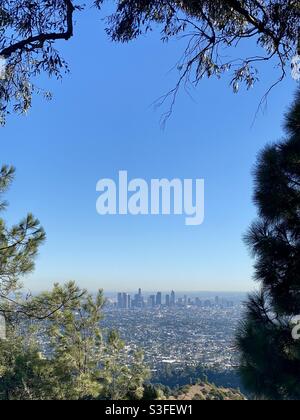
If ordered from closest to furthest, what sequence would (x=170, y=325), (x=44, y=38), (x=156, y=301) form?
(x=44, y=38), (x=170, y=325), (x=156, y=301)

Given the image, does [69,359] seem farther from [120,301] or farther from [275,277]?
[275,277]

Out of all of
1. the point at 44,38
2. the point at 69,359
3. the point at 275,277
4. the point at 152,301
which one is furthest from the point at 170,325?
the point at 44,38


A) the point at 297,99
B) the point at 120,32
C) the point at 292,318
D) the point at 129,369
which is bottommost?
the point at 129,369

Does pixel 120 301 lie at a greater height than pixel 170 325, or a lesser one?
greater

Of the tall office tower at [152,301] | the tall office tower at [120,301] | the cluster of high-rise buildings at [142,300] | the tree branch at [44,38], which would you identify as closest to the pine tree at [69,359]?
the tall office tower at [120,301]

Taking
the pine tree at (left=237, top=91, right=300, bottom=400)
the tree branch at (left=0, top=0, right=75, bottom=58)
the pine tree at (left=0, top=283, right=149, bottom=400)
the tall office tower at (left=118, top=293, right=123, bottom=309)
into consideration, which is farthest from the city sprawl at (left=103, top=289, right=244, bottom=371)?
the tree branch at (left=0, top=0, right=75, bottom=58)

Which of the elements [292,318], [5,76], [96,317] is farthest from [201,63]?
[96,317]
